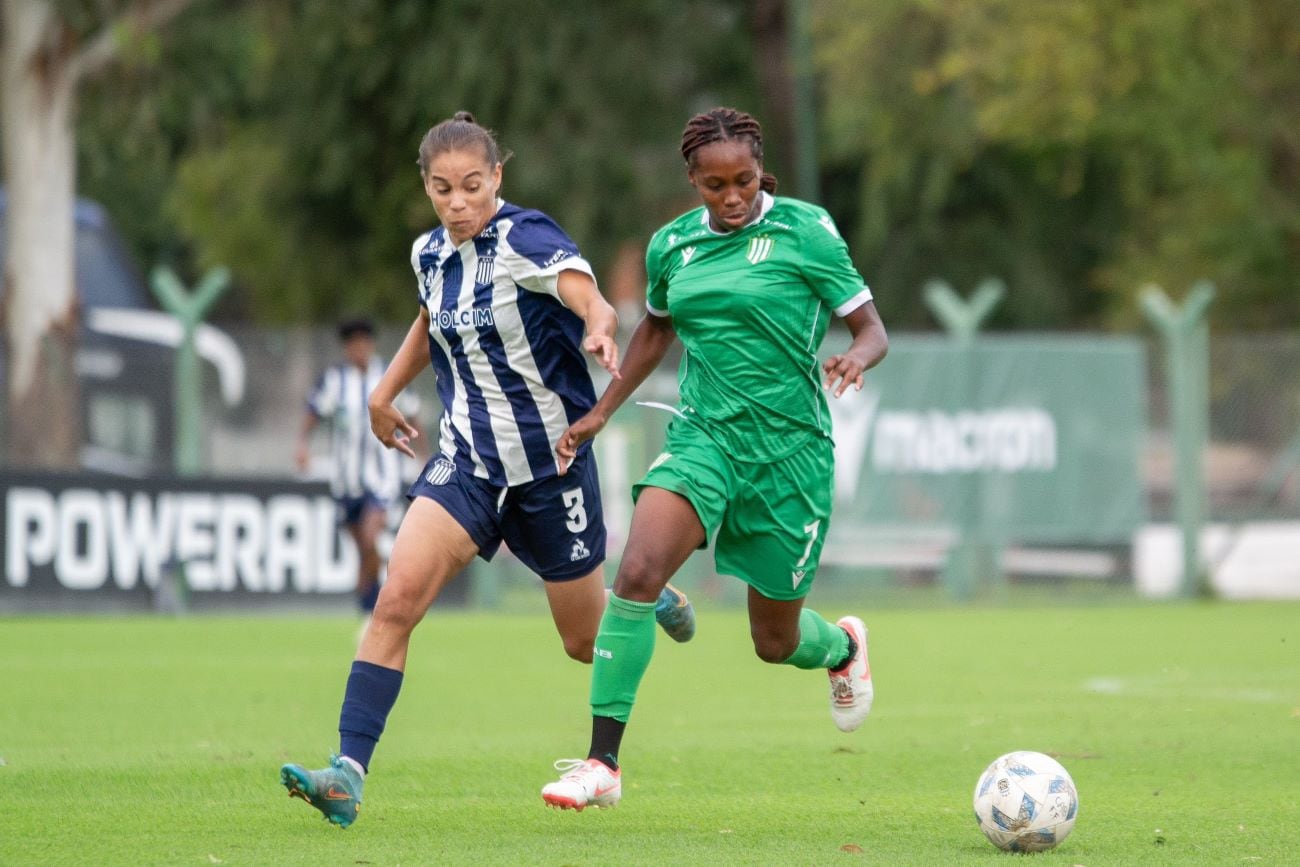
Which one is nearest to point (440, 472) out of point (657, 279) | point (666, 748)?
point (657, 279)

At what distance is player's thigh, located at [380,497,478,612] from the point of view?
6.94 meters

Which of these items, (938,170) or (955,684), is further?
(938,170)

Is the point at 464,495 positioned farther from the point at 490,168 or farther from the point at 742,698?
the point at 742,698

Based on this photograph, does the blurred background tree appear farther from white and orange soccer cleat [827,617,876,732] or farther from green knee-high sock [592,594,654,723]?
green knee-high sock [592,594,654,723]

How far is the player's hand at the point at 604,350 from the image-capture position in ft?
22.0

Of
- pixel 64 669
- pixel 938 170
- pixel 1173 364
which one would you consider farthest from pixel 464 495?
pixel 938 170

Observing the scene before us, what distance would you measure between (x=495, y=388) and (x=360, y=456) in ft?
27.4

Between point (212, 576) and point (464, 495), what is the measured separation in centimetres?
1151

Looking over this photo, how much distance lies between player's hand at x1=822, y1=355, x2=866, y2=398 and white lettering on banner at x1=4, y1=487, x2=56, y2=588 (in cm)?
1214

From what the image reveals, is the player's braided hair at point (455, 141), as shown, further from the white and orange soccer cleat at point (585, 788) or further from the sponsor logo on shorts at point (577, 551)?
the white and orange soccer cleat at point (585, 788)

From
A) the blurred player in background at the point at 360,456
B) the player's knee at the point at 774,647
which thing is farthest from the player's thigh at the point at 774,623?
the blurred player in background at the point at 360,456

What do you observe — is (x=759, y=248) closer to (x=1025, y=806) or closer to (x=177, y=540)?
(x=1025, y=806)

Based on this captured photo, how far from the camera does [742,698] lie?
1173 centimetres

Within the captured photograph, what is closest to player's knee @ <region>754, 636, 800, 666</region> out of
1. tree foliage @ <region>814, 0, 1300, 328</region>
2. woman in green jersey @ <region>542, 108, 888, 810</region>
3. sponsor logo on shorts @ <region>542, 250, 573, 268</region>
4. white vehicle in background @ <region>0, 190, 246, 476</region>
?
woman in green jersey @ <region>542, 108, 888, 810</region>
